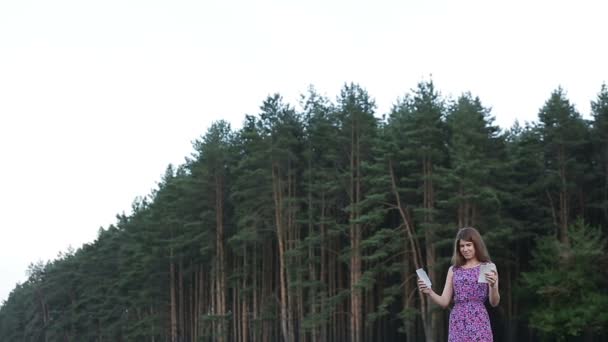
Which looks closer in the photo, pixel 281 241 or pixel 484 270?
pixel 484 270

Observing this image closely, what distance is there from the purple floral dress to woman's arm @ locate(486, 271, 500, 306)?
0.28 feet

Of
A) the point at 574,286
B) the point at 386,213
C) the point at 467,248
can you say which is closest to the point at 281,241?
the point at 386,213

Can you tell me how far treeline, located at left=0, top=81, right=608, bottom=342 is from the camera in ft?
123

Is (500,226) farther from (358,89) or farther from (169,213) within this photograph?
(169,213)

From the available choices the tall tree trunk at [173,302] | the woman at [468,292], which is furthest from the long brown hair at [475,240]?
the tall tree trunk at [173,302]

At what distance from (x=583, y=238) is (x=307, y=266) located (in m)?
15.3

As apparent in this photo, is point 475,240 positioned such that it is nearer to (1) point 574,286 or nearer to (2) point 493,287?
(2) point 493,287

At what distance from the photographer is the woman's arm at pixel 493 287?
256 inches

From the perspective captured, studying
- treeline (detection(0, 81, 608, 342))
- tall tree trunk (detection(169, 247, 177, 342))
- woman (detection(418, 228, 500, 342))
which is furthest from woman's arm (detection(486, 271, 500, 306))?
tall tree trunk (detection(169, 247, 177, 342))

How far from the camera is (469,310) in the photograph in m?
6.91

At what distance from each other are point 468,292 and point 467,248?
41 cm

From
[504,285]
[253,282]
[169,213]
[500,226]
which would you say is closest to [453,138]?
[500,226]

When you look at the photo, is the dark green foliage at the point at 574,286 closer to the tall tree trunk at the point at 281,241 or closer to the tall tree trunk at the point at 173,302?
the tall tree trunk at the point at 281,241

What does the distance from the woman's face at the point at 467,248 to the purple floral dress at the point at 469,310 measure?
0.36ft
